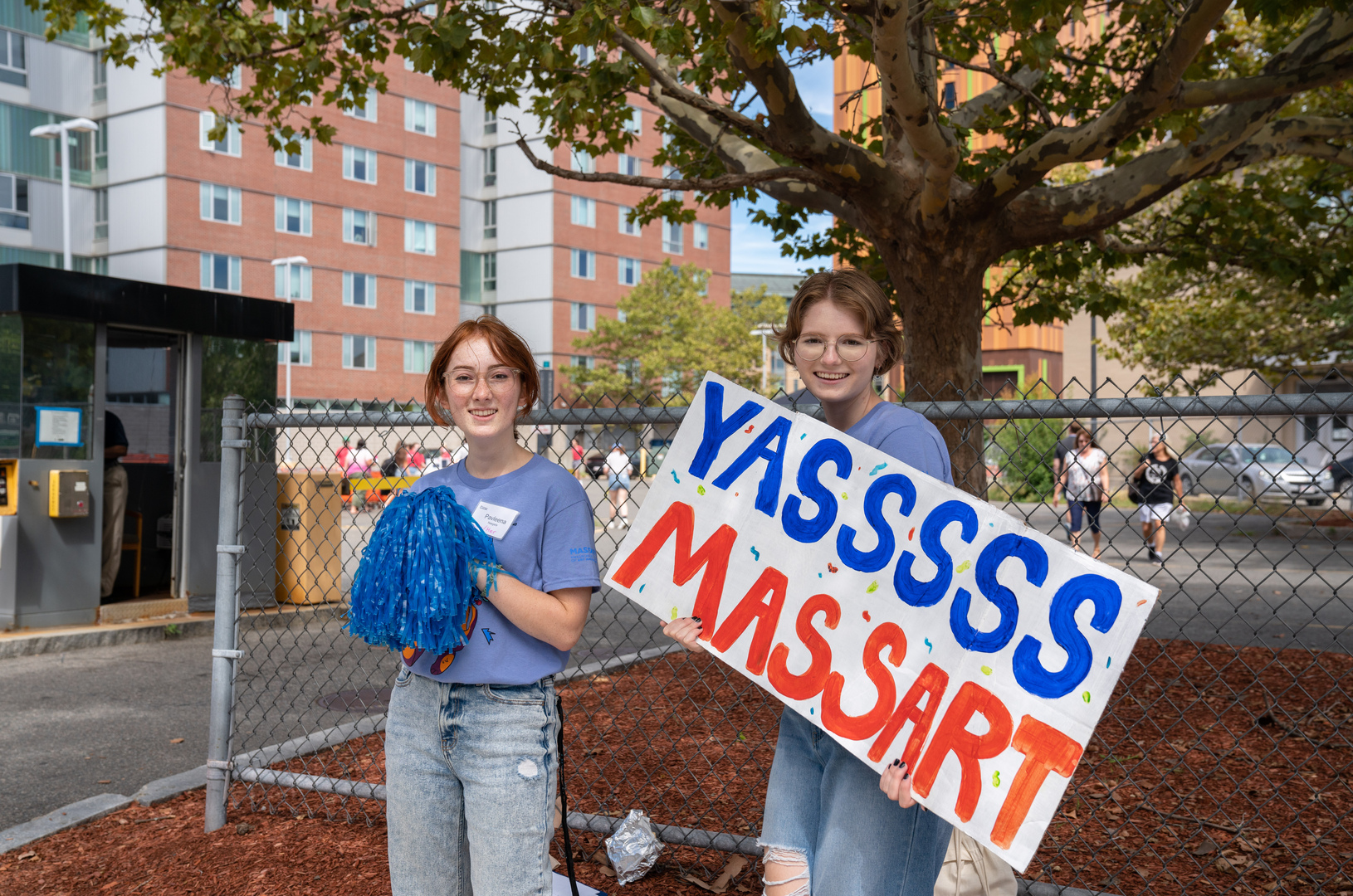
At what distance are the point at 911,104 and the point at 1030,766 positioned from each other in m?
3.40

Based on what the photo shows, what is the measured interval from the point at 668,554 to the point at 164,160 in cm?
4014

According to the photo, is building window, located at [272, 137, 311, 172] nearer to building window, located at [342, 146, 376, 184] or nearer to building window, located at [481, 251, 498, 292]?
building window, located at [342, 146, 376, 184]

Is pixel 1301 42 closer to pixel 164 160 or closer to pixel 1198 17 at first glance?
pixel 1198 17

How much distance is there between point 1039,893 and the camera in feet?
10.1

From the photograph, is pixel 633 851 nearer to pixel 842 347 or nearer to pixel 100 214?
pixel 842 347

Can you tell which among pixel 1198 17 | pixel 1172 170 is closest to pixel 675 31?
pixel 1198 17

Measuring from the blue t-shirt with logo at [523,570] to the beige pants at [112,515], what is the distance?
28.3ft

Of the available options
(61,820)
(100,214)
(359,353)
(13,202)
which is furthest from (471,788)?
(359,353)

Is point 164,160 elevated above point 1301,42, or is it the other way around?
point 164,160

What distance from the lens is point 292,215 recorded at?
41844mm

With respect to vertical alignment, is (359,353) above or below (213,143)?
below

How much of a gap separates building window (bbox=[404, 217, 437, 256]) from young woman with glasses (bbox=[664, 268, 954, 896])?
4698 cm

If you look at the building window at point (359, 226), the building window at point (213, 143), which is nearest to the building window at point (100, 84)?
the building window at point (213, 143)

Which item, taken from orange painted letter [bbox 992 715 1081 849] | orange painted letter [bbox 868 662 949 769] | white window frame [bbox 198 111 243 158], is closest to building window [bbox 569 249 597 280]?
white window frame [bbox 198 111 243 158]
